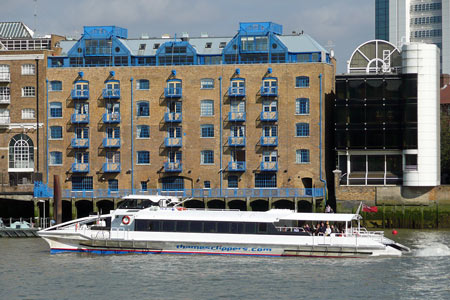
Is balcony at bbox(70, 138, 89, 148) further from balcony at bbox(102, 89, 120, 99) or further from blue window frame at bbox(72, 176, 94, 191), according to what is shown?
balcony at bbox(102, 89, 120, 99)

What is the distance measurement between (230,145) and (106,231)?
87.5ft

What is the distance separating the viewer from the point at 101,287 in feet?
174

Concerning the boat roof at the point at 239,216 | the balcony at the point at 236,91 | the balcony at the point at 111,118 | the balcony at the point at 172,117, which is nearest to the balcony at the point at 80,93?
the balcony at the point at 111,118

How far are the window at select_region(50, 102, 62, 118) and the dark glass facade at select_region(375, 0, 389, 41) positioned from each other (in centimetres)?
10354

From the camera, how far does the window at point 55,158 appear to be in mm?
93312

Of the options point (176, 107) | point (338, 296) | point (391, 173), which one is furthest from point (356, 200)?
point (338, 296)

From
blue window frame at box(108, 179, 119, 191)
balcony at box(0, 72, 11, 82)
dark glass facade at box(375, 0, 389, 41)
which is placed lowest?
blue window frame at box(108, 179, 119, 191)

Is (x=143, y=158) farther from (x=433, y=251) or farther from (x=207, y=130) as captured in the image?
(x=433, y=251)

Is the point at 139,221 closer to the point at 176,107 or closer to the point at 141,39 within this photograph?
the point at 176,107

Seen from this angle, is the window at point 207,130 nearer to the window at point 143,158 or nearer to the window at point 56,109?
the window at point 143,158

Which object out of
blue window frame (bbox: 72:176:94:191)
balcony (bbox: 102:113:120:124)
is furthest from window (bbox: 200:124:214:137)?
blue window frame (bbox: 72:176:94:191)

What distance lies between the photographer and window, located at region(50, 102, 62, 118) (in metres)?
93.2

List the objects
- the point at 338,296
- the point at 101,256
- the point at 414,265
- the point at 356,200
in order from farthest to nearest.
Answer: the point at 356,200, the point at 101,256, the point at 414,265, the point at 338,296

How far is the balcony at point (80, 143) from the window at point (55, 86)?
17.3 feet
